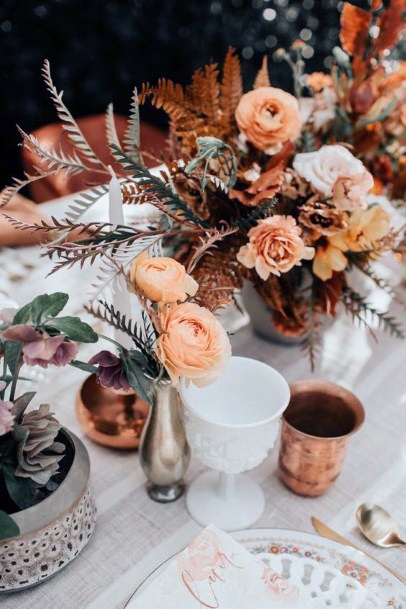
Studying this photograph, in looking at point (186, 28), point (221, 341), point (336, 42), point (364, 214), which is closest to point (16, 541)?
point (221, 341)

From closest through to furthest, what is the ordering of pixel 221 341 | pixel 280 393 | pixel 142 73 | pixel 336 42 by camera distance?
pixel 221 341, pixel 280 393, pixel 142 73, pixel 336 42

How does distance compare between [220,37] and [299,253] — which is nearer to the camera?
[299,253]

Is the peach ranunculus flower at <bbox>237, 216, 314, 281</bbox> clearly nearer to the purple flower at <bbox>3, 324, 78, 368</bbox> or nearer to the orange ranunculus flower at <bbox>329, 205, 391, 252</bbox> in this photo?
the orange ranunculus flower at <bbox>329, 205, 391, 252</bbox>

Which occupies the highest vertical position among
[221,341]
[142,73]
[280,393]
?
[221,341]

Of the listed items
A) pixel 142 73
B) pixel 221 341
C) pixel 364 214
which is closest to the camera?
pixel 221 341

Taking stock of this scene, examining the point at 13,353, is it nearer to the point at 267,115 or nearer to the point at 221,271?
the point at 221,271

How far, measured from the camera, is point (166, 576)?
58 centimetres

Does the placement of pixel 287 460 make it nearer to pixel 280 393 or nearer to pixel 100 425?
pixel 280 393

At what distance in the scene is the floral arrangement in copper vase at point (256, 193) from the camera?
0.67 meters

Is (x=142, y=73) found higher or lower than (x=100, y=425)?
lower

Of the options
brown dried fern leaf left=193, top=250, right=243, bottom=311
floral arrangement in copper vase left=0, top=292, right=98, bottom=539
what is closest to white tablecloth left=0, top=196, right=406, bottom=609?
floral arrangement in copper vase left=0, top=292, right=98, bottom=539

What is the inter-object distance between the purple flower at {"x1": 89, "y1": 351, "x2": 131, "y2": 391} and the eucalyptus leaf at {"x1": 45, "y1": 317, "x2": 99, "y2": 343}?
0.03m

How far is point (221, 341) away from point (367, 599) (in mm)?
304

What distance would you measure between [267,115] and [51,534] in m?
0.57
